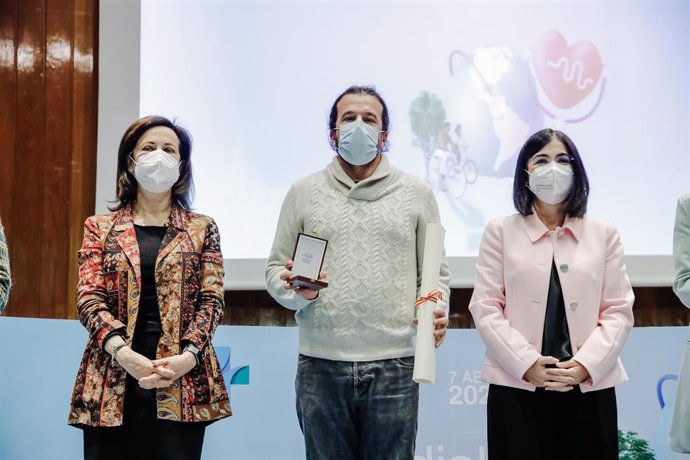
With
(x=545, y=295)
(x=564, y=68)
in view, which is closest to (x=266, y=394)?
(x=545, y=295)

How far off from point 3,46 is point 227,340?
6.89 ft

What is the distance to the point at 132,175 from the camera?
2.52 metres

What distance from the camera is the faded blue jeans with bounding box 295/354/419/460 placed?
2262 millimetres

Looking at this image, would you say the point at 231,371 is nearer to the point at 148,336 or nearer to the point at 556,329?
the point at 148,336

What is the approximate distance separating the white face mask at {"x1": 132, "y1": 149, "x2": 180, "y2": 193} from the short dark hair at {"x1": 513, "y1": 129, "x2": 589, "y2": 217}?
1.15 meters

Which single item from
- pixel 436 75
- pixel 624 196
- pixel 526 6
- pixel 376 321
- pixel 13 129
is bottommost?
pixel 376 321

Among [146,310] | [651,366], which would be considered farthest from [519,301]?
[651,366]

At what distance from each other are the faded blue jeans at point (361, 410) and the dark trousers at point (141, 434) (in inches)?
15.1

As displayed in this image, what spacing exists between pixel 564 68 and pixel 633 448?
191 centimetres

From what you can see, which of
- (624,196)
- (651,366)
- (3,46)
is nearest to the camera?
(651,366)

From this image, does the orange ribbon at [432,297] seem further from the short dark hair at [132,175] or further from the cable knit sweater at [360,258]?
the short dark hair at [132,175]

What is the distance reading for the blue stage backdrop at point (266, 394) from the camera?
3.45 meters

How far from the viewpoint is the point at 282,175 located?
155 inches

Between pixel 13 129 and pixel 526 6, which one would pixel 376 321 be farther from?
pixel 13 129
